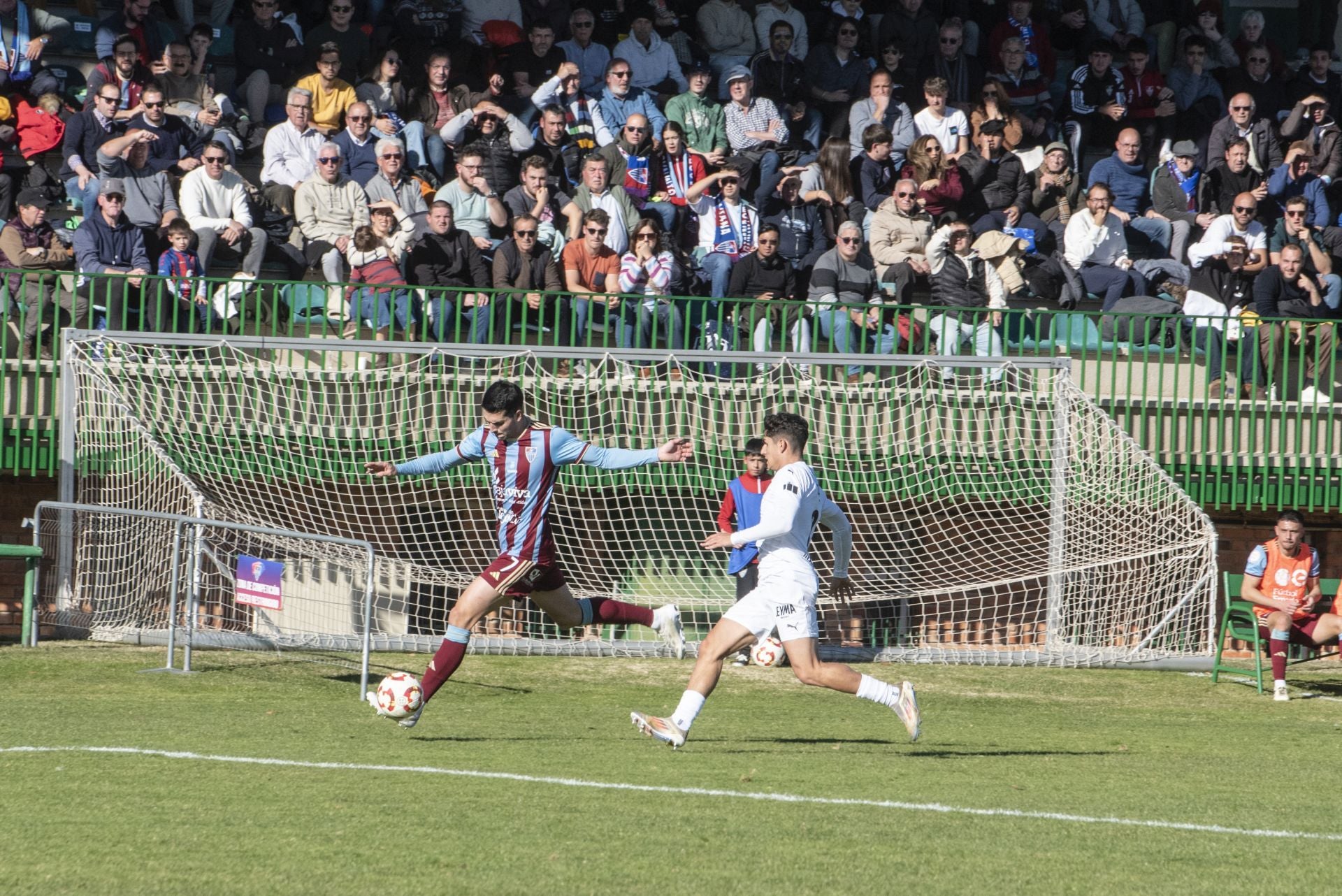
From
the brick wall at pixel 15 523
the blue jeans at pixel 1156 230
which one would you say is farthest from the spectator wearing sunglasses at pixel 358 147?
the blue jeans at pixel 1156 230

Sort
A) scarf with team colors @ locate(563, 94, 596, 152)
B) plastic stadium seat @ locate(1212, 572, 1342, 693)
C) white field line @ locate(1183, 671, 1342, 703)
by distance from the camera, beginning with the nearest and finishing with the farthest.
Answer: white field line @ locate(1183, 671, 1342, 703) → plastic stadium seat @ locate(1212, 572, 1342, 693) → scarf with team colors @ locate(563, 94, 596, 152)

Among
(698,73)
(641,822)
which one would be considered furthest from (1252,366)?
(641,822)

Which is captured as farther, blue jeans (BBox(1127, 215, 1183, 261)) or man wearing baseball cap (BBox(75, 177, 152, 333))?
blue jeans (BBox(1127, 215, 1183, 261))

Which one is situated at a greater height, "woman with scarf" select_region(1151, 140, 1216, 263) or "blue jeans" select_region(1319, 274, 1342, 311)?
"woman with scarf" select_region(1151, 140, 1216, 263)

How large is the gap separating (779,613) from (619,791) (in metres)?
1.58

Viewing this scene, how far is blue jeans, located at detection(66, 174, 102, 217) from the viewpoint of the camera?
586 inches

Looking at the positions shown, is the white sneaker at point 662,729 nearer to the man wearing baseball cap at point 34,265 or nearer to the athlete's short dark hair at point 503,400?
the athlete's short dark hair at point 503,400

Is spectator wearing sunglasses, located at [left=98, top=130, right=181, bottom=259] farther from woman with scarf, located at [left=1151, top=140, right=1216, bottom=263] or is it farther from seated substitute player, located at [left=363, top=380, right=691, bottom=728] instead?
woman with scarf, located at [left=1151, top=140, right=1216, bottom=263]

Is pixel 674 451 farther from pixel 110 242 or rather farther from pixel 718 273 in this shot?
pixel 110 242

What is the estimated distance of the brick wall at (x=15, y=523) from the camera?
1399cm

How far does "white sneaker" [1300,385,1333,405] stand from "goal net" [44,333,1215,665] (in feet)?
6.55

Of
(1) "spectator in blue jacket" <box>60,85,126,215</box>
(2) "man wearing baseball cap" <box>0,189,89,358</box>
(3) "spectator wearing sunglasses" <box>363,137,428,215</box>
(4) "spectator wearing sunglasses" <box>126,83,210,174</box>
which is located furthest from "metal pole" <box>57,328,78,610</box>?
(3) "spectator wearing sunglasses" <box>363,137,428,215</box>

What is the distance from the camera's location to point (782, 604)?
855 cm

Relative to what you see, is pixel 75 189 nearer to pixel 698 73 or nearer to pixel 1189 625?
pixel 698 73
